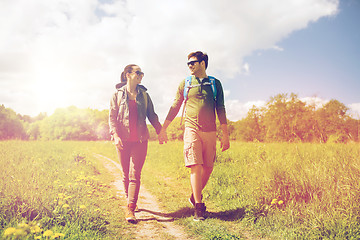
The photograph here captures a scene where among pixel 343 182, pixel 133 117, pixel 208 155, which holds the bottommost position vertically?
pixel 343 182

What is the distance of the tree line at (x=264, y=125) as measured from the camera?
836 cm

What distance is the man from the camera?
13.0 ft

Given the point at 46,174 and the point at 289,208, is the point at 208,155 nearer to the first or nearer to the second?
the point at 289,208

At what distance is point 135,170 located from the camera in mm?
4137

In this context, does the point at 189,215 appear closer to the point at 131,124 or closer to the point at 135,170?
the point at 135,170

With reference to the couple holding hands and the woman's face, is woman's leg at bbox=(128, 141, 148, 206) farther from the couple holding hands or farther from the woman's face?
the woman's face

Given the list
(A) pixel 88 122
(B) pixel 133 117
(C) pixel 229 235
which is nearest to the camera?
(C) pixel 229 235

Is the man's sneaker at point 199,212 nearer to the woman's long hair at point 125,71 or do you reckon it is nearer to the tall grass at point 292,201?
the tall grass at point 292,201

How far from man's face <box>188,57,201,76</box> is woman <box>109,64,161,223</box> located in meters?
0.90

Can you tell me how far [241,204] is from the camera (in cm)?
433

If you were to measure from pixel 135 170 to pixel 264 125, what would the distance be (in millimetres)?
38849

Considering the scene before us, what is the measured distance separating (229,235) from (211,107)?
1962 millimetres

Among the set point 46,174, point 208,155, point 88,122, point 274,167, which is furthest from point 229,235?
point 88,122

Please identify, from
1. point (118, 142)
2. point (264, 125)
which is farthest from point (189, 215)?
point (264, 125)
